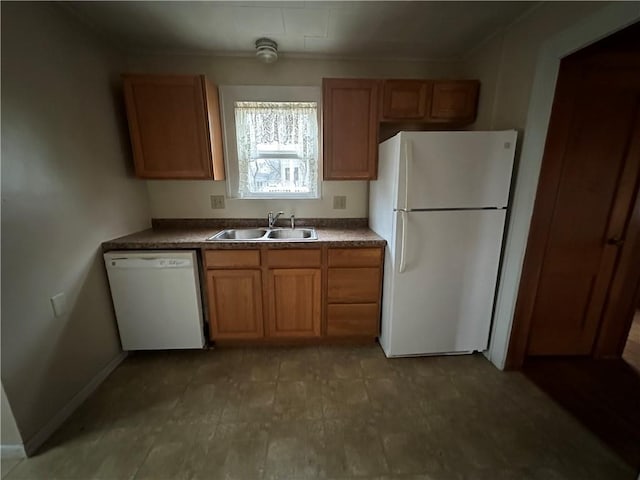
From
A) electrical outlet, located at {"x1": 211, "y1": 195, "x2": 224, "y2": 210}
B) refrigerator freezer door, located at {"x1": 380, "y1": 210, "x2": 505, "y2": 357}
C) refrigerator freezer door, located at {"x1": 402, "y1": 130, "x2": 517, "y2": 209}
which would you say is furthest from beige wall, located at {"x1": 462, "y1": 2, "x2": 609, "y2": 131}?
electrical outlet, located at {"x1": 211, "y1": 195, "x2": 224, "y2": 210}

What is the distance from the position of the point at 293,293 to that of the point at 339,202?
101cm

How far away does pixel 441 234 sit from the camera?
1.80 m

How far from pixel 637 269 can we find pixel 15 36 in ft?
13.2

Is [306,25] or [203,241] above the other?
[306,25]

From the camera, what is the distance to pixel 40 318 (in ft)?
4.60

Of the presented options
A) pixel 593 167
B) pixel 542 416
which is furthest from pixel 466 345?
pixel 593 167

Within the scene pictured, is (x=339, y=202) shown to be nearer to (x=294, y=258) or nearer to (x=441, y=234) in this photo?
(x=294, y=258)

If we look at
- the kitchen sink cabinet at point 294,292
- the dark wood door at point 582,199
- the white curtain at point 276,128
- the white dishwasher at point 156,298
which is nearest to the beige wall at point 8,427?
the white dishwasher at point 156,298

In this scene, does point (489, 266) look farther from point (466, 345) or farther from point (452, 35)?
point (452, 35)

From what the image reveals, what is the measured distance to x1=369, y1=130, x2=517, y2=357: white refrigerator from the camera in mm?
1672

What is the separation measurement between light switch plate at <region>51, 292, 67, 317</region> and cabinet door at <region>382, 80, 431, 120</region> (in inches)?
98.1

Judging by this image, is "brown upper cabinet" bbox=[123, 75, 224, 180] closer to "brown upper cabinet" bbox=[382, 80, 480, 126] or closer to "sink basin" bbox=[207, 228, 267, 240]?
"sink basin" bbox=[207, 228, 267, 240]

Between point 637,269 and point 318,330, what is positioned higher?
point 637,269

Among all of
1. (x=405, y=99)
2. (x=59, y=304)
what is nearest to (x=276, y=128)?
(x=405, y=99)
